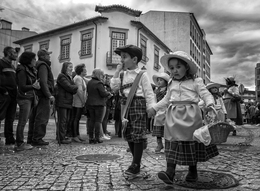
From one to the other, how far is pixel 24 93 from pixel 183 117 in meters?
3.80

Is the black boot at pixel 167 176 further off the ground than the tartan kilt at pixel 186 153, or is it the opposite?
the tartan kilt at pixel 186 153

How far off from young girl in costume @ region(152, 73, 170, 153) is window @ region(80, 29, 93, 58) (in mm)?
19725

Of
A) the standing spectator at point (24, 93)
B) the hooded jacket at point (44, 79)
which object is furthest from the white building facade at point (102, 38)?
the standing spectator at point (24, 93)

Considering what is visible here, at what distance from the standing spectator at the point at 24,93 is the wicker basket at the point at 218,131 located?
4.03 metres

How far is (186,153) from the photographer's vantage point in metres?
3.11

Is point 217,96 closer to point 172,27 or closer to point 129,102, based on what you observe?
point 129,102

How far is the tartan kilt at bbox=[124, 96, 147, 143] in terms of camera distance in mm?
3494

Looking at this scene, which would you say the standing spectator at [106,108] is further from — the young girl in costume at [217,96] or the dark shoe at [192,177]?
the dark shoe at [192,177]

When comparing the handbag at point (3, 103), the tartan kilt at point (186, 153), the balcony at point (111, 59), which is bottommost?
the tartan kilt at point (186, 153)

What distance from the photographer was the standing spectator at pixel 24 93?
18.7 ft

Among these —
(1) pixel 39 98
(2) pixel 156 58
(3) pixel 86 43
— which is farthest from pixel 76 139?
(2) pixel 156 58

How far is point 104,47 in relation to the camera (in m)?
25.3

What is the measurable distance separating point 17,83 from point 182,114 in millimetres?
4029

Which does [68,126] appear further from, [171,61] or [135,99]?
[171,61]
